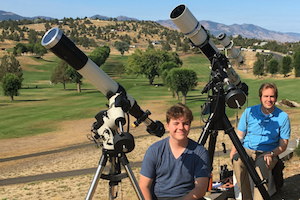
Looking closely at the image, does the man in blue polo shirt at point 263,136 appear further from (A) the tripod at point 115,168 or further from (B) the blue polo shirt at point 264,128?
(A) the tripod at point 115,168

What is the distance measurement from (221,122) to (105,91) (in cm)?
231

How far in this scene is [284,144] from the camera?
16.9 ft

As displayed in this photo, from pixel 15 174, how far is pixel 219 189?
1113 centimetres

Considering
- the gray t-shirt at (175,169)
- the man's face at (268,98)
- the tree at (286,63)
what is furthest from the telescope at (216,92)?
the tree at (286,63)

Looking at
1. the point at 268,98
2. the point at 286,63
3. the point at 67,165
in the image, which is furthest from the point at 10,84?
the point at 286,63

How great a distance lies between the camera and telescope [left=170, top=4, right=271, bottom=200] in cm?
500

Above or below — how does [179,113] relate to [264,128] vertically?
above

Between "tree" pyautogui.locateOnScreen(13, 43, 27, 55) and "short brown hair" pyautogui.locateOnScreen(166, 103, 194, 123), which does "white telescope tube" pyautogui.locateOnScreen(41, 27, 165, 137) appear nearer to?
"short brown hair" pyautogui.locateOnScreen(166, 103, 194, 123)

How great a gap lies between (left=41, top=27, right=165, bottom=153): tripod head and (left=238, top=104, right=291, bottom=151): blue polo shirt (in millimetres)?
2702

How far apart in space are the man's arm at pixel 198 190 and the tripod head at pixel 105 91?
3.20ft

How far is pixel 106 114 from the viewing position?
412 cm

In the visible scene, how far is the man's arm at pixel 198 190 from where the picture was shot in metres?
3.60

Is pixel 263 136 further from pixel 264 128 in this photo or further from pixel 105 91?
pixel 105 91

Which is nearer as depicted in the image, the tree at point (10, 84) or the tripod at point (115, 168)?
the tripod at point (115, 168)
